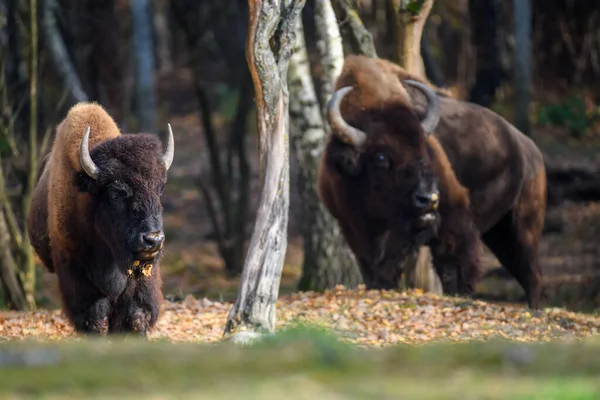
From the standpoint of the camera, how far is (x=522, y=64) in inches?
906

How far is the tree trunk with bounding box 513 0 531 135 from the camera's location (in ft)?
73.1

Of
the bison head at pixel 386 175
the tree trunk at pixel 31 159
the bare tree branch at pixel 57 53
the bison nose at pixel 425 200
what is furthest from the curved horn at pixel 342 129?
the bare tree branch at pixel 57 53

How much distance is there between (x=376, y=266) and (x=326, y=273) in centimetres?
169

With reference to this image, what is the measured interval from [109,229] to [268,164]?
1.32 metres

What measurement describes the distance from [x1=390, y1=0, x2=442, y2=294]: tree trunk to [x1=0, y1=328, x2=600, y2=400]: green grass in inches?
335

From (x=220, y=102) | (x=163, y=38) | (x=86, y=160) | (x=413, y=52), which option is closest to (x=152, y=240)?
(x=86, y=160)

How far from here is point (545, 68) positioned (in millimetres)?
30641

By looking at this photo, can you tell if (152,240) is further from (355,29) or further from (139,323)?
(355,29)

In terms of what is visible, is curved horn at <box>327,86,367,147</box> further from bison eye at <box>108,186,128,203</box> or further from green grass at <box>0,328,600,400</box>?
green grass at <box>0,328,600,400</box>

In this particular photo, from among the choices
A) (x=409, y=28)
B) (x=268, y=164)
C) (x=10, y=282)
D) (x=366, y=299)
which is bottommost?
(x=10, y=282)

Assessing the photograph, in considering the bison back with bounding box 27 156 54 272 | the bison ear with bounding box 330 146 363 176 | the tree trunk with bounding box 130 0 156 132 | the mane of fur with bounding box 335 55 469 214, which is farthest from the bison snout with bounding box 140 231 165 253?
the tree trunk with bounding box 130 0 156 132

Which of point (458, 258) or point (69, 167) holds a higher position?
point (69, 167)

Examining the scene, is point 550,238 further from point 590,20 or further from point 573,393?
point 573,393

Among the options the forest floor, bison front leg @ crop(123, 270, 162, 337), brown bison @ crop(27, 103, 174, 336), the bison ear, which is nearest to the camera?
brown bison @ crop(27, 103, 174, 336)
